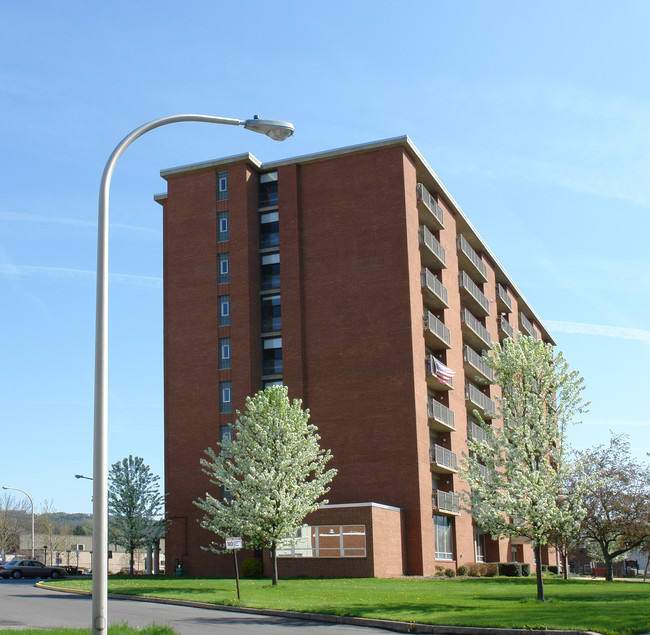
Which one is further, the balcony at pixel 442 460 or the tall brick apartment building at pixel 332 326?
the balcony at pixel 442 460

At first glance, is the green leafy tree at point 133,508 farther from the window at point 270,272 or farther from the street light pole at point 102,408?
the street light pole at point 102,408

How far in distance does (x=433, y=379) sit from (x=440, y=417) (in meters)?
2.30

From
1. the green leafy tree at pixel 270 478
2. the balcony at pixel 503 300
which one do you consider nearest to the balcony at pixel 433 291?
the green leafy tree at pixel 270 478

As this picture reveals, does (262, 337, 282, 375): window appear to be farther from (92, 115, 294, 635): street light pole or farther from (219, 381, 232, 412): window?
(92, 115, 294, 635): street light pole

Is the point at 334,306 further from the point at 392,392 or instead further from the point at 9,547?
the point at 9,547

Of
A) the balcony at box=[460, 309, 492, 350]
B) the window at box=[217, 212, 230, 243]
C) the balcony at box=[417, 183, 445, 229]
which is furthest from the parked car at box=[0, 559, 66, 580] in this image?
the balcony at box=[417, 183, 445, 229]

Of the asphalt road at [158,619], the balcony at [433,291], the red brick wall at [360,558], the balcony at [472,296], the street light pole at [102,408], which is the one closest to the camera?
the street light pole at [102,408]

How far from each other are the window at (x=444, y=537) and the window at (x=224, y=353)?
50.2ft

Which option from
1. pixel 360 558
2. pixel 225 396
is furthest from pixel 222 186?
pixel 360 558

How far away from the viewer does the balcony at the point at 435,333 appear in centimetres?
5103

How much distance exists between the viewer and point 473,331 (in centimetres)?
6078

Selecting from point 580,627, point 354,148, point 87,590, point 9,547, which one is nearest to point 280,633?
point 580,627

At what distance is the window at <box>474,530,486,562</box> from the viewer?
57909 millimetres

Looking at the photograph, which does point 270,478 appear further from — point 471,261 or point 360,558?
point 471,261
